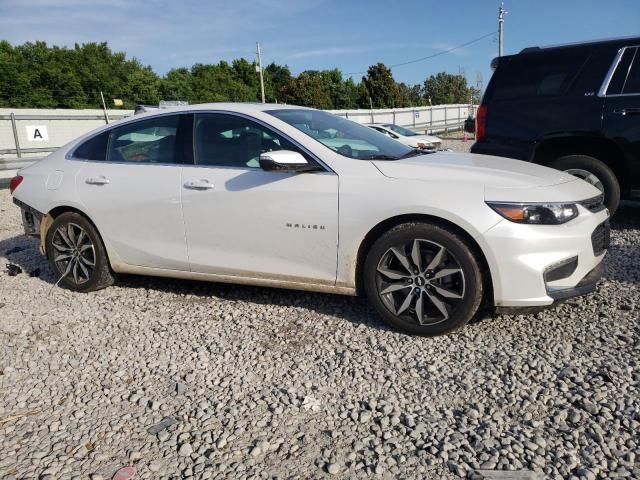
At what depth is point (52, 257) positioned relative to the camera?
4785mm

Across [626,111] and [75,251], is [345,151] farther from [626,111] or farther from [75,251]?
[626,111]

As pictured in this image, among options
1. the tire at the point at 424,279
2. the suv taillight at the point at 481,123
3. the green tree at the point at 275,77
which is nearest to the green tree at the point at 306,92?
the green tree at the point at 275,77

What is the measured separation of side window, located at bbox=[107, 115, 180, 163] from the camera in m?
4.27

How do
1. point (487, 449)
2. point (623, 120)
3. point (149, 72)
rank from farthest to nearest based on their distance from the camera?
point (149, 72) → point (623, 120) → point (487, 449)

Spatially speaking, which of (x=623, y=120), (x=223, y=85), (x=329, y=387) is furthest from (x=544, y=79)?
(x=223, y=85)

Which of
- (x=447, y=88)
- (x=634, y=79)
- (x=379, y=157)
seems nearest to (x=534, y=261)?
(x=379, y=157)

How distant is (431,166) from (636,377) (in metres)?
1.71

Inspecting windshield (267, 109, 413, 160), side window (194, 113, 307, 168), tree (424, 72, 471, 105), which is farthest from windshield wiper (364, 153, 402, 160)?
tree (424, 72, 471, 105)

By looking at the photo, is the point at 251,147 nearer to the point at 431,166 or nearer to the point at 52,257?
the point at 431,166

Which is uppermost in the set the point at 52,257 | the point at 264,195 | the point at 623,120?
the point at 623,120

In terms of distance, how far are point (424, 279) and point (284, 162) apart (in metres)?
1.20

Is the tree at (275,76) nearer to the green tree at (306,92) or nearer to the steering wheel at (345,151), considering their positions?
the green tree at (306,92)

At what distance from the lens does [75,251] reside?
4.66 metres

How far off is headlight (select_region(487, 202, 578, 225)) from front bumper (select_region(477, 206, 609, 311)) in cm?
3
